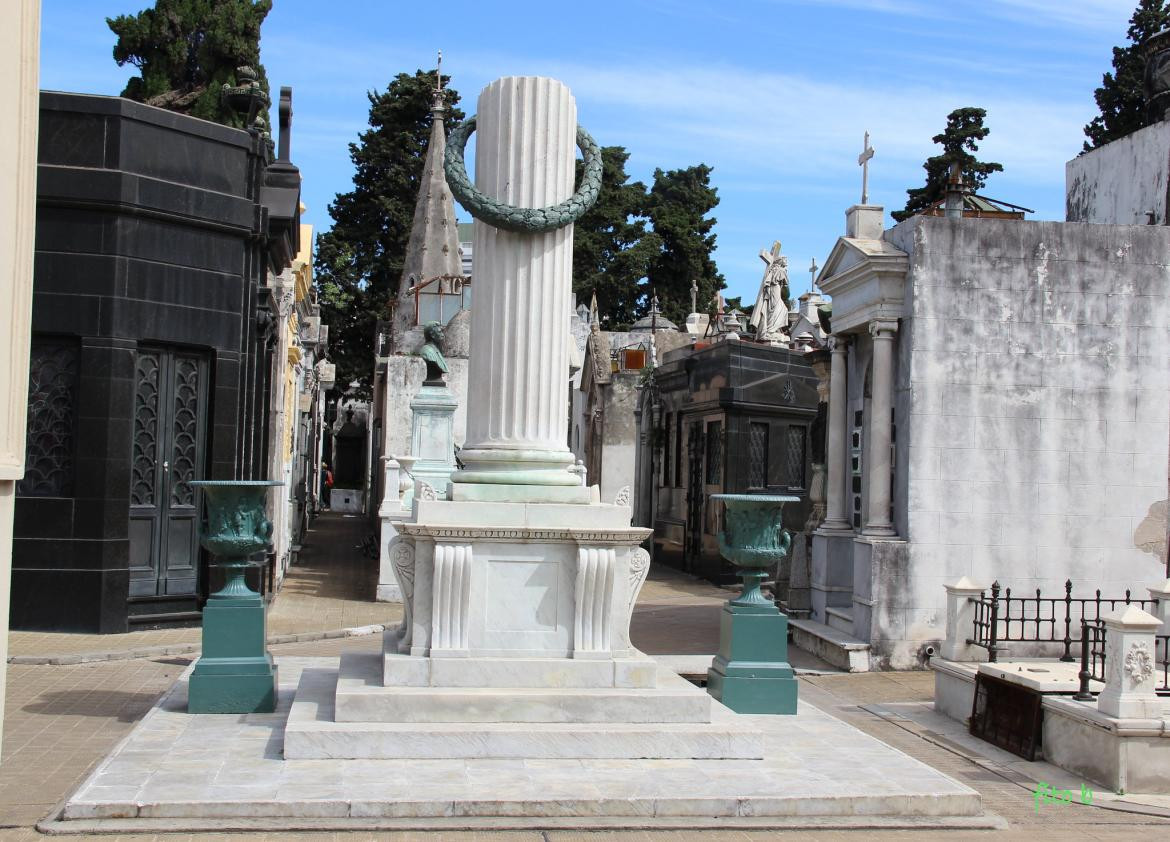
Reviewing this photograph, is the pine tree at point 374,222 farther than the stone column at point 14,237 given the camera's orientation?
Yes

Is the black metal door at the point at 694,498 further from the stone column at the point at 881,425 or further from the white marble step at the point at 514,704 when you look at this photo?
the white marble step at the point at 514,704

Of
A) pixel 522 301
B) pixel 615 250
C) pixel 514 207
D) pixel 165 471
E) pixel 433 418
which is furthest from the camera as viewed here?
pixel 615 250

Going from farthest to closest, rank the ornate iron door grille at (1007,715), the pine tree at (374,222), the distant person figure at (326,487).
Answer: the distant person figure at (326,487) → the pine tree at (374,222) → the ornate iron door grille at (1007,715)

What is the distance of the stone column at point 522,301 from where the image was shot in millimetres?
8633

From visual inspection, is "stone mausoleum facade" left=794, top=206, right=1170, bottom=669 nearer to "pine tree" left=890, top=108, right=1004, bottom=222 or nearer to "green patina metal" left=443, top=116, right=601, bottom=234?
"green patina metal" left=443, top=116, right=601, bottom=234

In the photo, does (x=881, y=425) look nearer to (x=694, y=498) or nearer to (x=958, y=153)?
(x=694, y=498)

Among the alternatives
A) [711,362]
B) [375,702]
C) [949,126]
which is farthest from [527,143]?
[949,126]

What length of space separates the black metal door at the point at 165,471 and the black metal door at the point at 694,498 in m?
10.1

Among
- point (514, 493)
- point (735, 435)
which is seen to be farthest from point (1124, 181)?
point (514, 493)

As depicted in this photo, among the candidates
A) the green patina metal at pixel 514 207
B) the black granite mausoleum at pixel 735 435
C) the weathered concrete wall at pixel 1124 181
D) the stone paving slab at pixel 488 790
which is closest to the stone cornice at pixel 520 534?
the stone paving slab at pixel 488 790

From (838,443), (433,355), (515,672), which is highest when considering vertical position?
(433,355)

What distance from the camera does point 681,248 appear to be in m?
54.9

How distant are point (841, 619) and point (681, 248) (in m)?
42.3

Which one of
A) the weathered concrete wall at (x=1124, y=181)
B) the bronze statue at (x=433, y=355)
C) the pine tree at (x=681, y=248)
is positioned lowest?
the bronze statue at (x=433, y=355)
